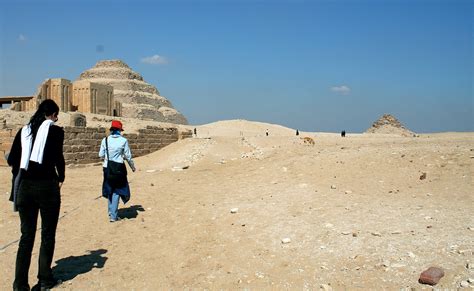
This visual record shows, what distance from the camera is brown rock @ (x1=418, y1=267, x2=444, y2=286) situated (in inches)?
135

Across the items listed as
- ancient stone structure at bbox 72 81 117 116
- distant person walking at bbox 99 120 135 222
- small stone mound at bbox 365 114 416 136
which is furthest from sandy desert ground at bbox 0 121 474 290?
small stone mound at bbox 365 114 416 136

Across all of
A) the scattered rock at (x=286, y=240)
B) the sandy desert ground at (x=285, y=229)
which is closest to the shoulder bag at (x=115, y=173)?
the sandy desert ground at (x=285, y=229)

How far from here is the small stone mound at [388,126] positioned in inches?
1182

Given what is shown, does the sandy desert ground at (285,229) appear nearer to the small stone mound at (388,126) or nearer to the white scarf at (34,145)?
the white scarf at (34,145)

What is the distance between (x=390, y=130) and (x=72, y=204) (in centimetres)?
2640

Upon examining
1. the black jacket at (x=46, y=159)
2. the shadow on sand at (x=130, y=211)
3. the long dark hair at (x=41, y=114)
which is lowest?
the shadow on sand at (x=130, y=211)

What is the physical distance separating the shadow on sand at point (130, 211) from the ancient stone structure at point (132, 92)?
32.8m

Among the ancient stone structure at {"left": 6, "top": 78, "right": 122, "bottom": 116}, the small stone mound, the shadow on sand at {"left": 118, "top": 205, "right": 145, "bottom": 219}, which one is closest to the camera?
the shadow on sand at {"left": 118, "top": 205, "right": 145, "bottom": 219}

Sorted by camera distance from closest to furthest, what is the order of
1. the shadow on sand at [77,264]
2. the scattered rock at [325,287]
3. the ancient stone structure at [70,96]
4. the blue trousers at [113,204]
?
1. the scattered rock at [325,287]
2. the shadow on sand at [77,264]
3. the blue trousers at [113,204]
4. the ancient stone structure at [70,96]

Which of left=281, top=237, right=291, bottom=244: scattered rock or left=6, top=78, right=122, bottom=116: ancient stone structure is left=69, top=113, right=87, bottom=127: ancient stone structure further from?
left=281, top=237, right=291, bottom=244: scattered rock

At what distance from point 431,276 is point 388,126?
29.0 meters

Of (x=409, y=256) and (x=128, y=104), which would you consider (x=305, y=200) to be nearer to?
(x=409, y=256)

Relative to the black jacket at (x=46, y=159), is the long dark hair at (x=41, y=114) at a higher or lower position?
higher

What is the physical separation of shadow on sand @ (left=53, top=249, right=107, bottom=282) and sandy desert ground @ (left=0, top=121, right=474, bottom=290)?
2 cm
